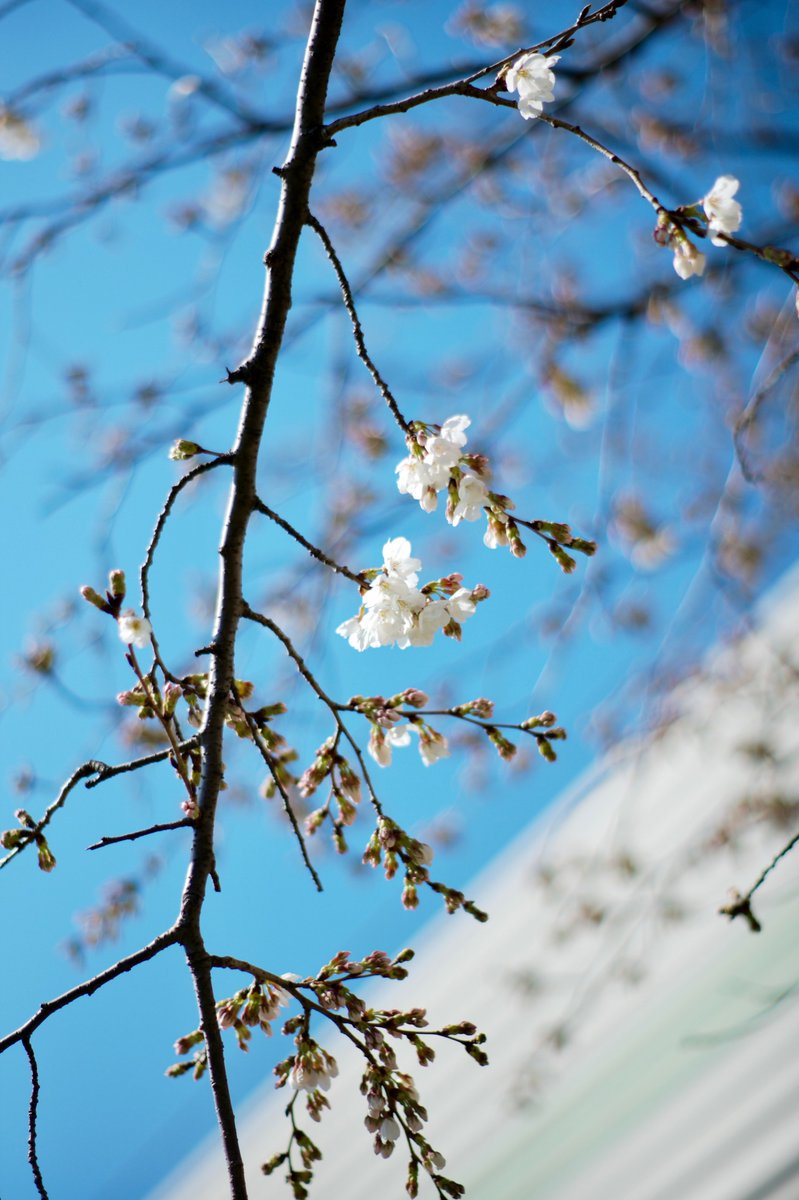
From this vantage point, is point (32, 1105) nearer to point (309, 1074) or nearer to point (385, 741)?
point (309, 1074)

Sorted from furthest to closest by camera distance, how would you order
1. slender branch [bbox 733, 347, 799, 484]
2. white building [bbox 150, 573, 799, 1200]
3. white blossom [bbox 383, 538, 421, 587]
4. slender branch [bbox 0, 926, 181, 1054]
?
A: white building [bbox 150, 573, 799, 1200] → slender branch [bbox 733, 347, 799, 484] → white blossom [bbox 383, 538, 421, 587] → slender branch [bbox 0, 926, 181, 1054]

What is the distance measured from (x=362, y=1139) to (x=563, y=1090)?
3.17 ft

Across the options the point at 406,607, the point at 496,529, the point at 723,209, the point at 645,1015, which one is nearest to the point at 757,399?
the point at 723,209

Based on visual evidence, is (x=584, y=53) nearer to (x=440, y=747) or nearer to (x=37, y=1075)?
(x=440, y=747)

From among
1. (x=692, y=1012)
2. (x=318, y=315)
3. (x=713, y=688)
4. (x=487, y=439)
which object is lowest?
(x=692, y=1012)

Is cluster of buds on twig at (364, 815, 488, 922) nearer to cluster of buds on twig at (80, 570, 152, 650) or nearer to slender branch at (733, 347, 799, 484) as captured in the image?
cluster of buds on twig at (80, 570, 152, 650)

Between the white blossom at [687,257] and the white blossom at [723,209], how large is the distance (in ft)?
0.08

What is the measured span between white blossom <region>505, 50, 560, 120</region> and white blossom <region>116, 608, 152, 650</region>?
0.66 metres

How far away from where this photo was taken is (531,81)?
2.99 feet

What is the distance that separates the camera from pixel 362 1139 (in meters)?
3.82

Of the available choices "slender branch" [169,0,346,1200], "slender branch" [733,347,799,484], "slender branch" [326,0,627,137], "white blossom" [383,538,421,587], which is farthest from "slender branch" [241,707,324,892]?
"slender branch" [733,347,799,484]

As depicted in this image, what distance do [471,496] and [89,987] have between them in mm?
606

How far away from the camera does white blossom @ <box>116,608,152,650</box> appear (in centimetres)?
91

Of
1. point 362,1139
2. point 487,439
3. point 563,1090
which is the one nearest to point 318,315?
point 487,439
